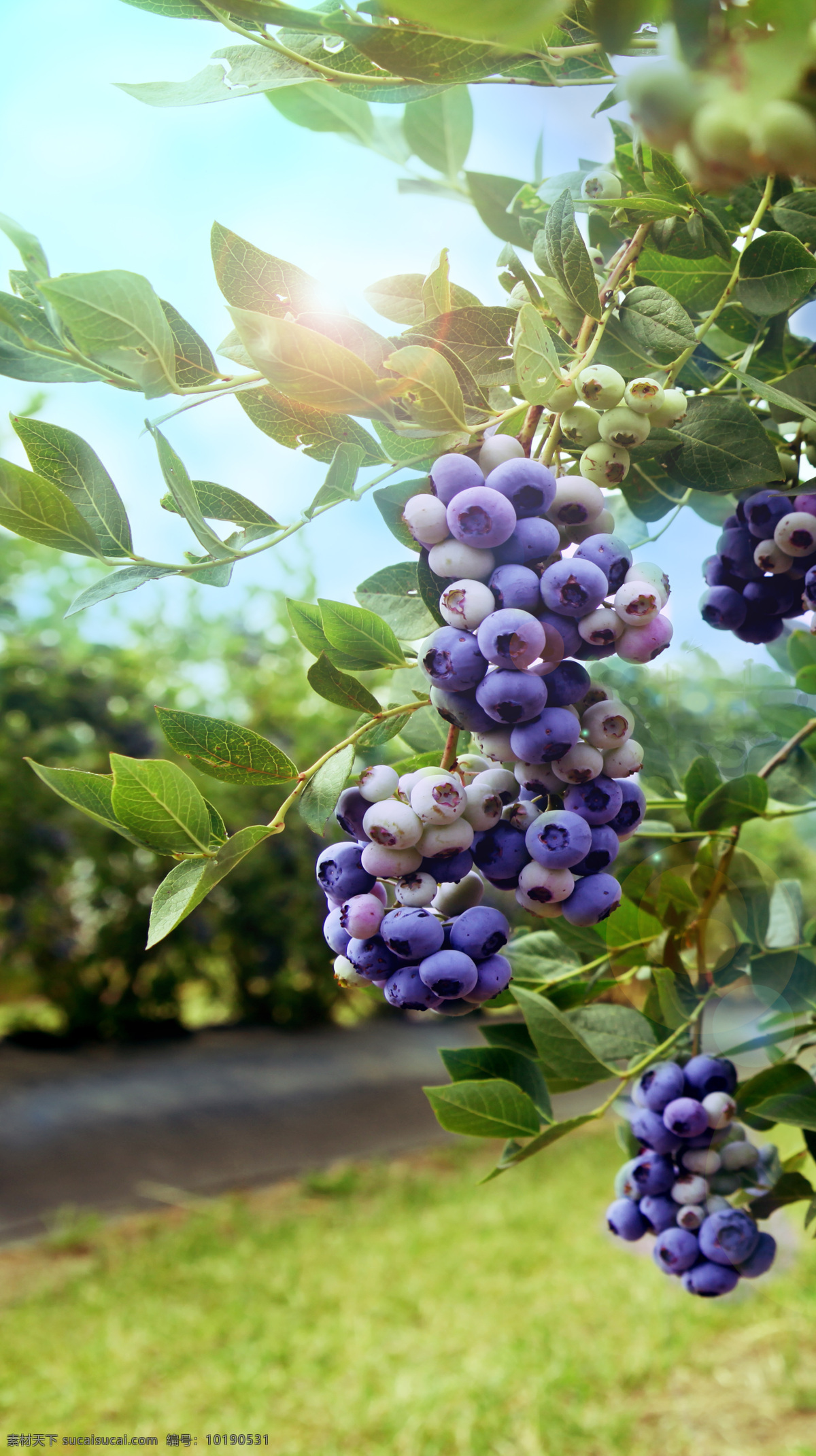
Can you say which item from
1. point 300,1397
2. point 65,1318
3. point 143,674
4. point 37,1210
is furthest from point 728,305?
point 143,674

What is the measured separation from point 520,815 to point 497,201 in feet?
1.51

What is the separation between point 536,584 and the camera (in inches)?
16.5

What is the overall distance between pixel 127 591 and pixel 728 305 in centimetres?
41

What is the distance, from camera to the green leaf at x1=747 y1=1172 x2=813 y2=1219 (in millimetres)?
717

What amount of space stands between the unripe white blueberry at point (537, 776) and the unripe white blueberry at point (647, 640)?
64 mm

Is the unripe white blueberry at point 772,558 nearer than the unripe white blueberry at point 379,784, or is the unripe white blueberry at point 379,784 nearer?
the unripe white blueberry at point 379,784

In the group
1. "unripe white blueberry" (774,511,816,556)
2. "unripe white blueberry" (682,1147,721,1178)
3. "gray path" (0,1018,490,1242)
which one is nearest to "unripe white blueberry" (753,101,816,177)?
"unripe white blueberry" (774,511,816,556)

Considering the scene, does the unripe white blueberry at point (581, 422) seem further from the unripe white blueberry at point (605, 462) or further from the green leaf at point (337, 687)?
the green leaf at point (337, 687)

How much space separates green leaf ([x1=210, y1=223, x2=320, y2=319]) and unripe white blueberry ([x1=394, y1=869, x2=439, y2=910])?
0.26 meters

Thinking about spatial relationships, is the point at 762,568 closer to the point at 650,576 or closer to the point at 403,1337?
the point at 650,576

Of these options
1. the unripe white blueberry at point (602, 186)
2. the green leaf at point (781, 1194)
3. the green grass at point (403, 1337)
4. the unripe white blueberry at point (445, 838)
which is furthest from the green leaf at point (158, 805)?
the green grass at point (403, 1337)

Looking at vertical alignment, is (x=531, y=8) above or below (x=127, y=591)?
above

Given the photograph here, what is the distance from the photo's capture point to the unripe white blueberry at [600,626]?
429 mm

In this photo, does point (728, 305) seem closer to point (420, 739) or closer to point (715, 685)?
point (420, 739)
